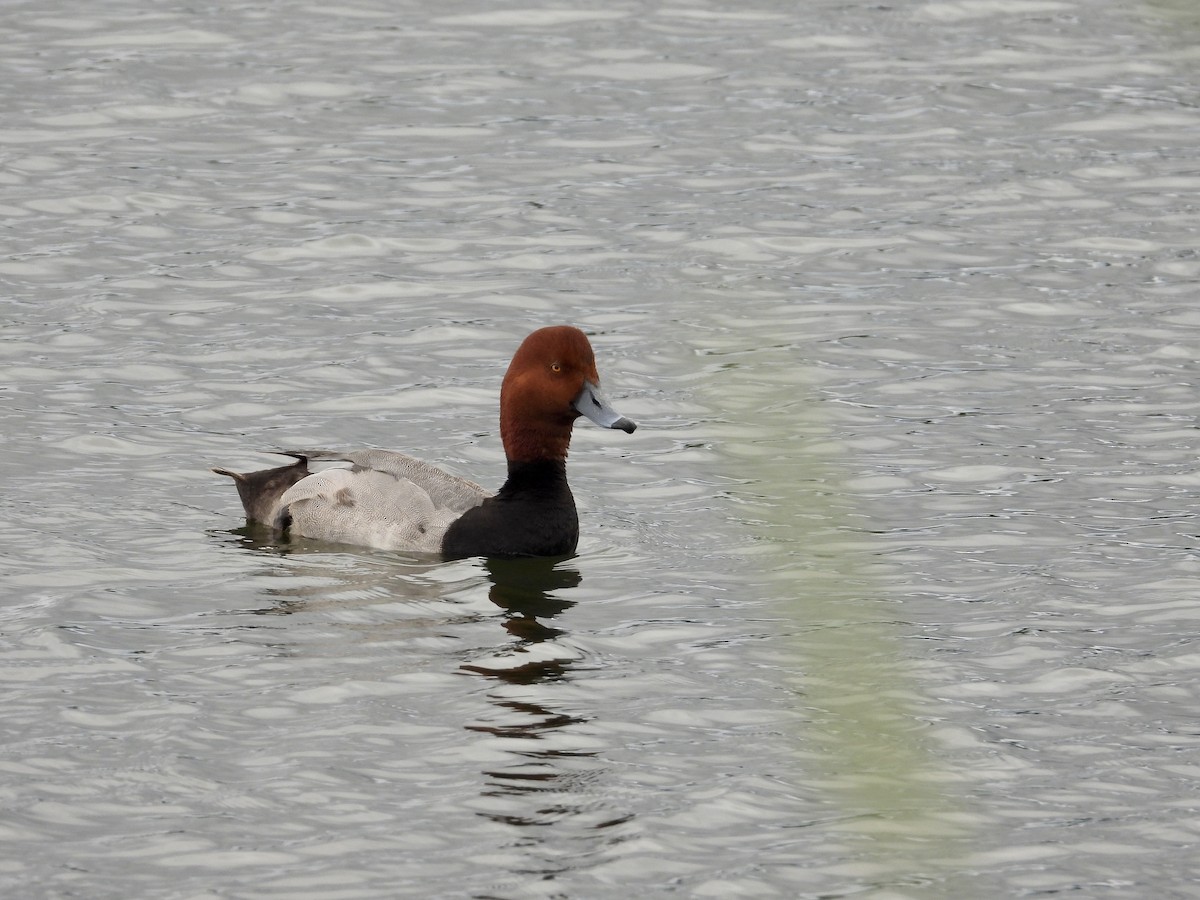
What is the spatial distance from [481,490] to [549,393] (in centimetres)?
64

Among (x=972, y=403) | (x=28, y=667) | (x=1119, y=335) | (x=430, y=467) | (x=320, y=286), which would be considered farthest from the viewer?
(x=320, y=286)

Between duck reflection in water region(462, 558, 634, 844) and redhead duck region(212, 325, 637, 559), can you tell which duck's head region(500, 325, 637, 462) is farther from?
duck reflection in water region(462, 558, 634, 844)

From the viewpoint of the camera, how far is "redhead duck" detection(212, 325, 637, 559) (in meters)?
10.3

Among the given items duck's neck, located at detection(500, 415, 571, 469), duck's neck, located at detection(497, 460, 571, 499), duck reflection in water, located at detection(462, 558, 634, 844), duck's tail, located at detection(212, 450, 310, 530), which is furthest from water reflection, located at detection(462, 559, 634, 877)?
duck's tail, located at detection(212, 450, 310, 530)

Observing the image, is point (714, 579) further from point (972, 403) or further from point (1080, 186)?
point (1080, 186)

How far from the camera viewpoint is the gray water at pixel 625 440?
662 cm

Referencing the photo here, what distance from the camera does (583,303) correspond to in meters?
14.6

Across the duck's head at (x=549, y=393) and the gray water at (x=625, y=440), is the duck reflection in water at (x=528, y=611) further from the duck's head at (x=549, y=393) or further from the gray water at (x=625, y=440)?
the duck's head at (x=549, y=393)

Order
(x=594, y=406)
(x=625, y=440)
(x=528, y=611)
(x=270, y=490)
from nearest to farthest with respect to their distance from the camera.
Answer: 1. (x=528, y=611)
2. (x=594, y=406)
3. (x=270, y=490)
4. (x=625, y=440)

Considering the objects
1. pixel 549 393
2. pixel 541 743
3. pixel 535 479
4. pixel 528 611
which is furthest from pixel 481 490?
pixel 541 743

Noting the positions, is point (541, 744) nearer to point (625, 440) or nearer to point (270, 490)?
point (270, 490)

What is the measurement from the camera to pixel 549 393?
414 inches

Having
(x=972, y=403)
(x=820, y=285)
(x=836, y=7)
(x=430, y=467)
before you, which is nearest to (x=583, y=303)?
(x=820, y=285)

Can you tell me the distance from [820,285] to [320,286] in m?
3.68
